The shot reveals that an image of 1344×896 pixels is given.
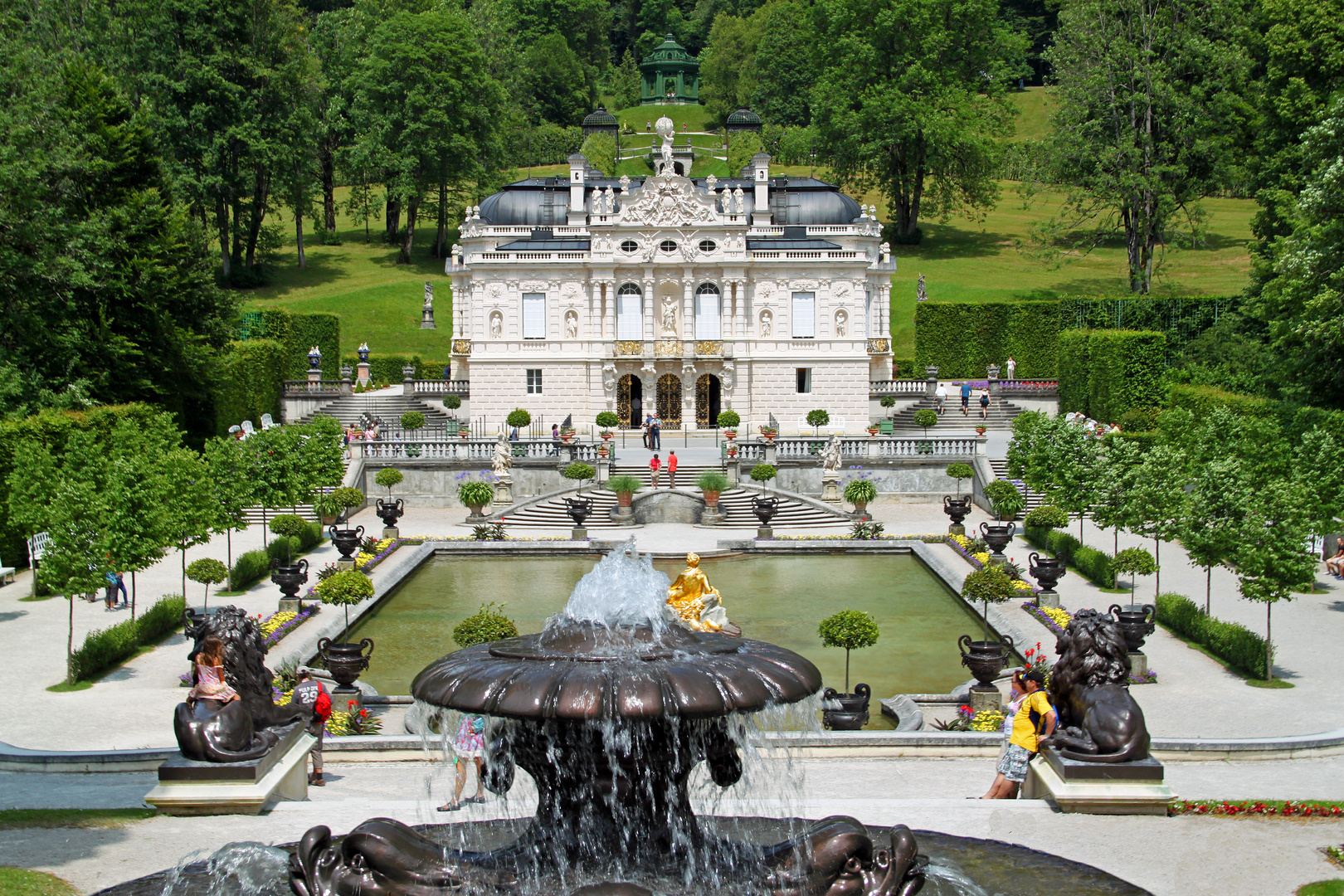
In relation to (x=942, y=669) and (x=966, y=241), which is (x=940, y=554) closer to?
(x=942, y=669)

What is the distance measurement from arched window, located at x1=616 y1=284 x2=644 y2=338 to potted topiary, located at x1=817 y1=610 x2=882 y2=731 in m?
31.6

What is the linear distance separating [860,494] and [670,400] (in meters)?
15.8

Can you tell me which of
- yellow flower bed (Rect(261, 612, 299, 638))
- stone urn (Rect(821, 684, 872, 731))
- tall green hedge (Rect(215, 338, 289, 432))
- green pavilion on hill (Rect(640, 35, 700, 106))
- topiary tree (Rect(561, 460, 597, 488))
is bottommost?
yellow flower bed (Rect(261, 612, 299, 638))

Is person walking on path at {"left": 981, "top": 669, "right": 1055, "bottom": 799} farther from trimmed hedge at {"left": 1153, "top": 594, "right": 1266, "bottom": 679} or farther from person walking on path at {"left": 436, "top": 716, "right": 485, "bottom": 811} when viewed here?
trimmed hedge at {"left": 1153, "top": 594, "right": 1266, "bottom": 679}

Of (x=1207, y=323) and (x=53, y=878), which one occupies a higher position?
(x=1207, y=323)

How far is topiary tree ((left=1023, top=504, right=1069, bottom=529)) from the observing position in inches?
1257

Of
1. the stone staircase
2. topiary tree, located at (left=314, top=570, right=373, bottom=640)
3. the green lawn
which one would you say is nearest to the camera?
topiary tree, located at (left=314, top=570, right=373, bottom=640)

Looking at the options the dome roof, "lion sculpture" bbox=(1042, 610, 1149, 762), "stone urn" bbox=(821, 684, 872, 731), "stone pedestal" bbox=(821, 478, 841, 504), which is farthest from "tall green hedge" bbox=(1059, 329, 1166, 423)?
the dome roof

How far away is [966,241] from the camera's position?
80562 mm

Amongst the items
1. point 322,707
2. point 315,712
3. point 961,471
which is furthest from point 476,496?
point 315,712

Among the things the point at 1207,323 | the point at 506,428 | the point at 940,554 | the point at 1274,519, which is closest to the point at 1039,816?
the point at 1274,519

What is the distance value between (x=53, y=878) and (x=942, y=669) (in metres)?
14.9

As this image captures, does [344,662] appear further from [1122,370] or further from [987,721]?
[1122,370]

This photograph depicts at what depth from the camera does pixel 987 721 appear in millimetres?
17453
